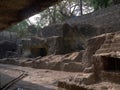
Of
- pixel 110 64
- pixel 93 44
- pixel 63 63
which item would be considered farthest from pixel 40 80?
pixel 110 64

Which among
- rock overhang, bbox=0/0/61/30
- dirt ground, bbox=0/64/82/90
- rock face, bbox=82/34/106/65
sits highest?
rock overhang, bbox=0/0/61/30

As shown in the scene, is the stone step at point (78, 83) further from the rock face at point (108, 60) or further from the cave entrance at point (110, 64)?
the cave entrance at point (110, 64)

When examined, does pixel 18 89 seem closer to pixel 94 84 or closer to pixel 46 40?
pixel 94 84

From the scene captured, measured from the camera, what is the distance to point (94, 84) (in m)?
7.70

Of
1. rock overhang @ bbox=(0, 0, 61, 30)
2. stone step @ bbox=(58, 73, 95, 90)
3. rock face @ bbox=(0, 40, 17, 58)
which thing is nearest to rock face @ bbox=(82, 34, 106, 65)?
stone step @ bbox=(58, 73, 95, 90)

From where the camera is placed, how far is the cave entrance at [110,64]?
797 cm

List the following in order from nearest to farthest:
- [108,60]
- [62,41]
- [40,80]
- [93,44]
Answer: [108,60]
[93,44]
[40,80]
[62,41]

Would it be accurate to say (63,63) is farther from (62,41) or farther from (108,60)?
(108,60)

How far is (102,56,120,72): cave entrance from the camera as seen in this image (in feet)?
26.1

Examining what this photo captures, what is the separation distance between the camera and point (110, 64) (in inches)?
326

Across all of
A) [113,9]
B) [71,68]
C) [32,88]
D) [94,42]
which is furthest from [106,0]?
[32,88]

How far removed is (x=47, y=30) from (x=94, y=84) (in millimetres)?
18119

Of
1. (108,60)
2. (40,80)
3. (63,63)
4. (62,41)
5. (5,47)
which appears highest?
(62,41)

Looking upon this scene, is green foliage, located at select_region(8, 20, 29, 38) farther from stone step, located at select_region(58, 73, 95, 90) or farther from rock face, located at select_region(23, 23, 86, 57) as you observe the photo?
stone step, located at select_region(58, 73, 95, 90)
